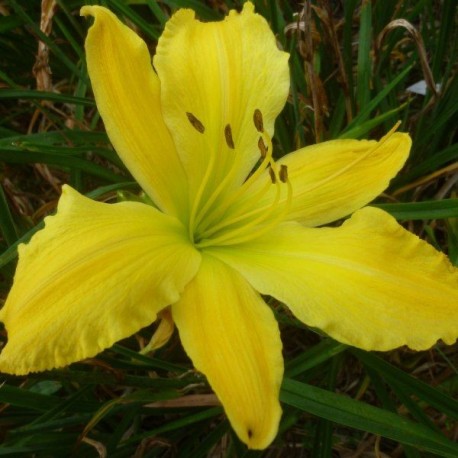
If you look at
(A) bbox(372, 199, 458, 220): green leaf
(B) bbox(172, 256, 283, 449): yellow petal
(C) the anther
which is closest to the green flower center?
(C) the anther

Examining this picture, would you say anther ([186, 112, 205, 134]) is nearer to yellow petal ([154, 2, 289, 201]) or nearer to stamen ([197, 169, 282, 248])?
yellow petal ([154, 2, 289, 201])

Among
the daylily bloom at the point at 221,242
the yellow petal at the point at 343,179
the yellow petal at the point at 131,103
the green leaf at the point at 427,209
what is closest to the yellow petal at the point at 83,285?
the daylily bloom at the point at 221,242

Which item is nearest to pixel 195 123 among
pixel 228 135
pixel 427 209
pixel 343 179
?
pixel 228 135

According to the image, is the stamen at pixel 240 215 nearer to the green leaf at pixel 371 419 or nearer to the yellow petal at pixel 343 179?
the yellow petal at pixel 343 179

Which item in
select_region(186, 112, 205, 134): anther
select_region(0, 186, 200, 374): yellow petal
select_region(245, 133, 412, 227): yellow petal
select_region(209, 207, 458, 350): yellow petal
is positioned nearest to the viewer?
select_region(0, 186, 200, 374): yellow petal

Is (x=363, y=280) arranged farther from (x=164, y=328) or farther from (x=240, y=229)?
(x=164, y=328)

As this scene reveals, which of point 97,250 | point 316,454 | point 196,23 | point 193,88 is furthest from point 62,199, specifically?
point 316,454
